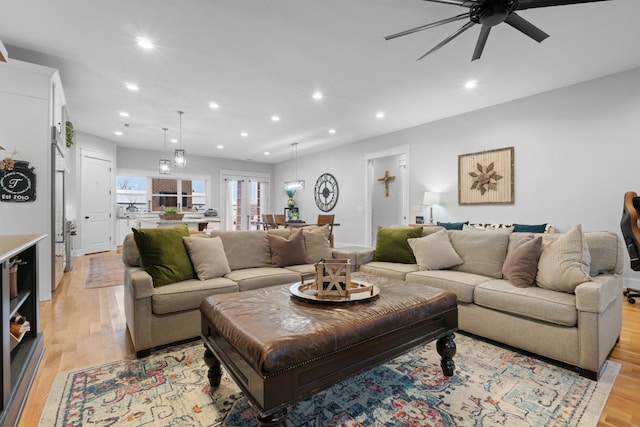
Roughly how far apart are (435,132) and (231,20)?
432cm

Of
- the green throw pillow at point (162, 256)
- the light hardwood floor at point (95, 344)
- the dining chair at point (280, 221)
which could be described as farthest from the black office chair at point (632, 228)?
the dining chair at point (280, 221)

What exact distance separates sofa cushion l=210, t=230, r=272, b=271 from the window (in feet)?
20.5

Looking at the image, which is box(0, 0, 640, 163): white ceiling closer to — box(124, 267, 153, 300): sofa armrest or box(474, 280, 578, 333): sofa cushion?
box(124, 267, 153, 300): sofa armrest

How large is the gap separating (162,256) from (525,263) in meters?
2.92

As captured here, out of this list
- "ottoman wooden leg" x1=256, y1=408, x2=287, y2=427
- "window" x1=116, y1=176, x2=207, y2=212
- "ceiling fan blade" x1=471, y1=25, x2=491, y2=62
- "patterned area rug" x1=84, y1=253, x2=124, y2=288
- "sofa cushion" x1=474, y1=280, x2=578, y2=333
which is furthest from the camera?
"window" x1=116, y1=176, x2=207, y2=212

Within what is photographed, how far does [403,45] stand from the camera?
3180mm

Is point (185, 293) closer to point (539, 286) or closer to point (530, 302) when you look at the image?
point (530, 302)

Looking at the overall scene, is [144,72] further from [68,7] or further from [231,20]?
[231,20]

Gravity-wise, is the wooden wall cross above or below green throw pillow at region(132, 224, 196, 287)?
above

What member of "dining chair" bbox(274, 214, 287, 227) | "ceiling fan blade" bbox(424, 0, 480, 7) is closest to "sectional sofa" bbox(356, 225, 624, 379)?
"ceiling fan blade" bbox(424, 0, 480, 7)

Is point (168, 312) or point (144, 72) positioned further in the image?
point (144, 72)

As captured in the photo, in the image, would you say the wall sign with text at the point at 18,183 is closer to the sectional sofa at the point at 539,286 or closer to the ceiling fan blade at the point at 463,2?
the sectional sofa at the point at 539,286

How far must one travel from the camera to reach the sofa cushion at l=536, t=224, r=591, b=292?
6.88 ft

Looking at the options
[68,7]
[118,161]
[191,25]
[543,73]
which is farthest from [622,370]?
[118,161]
